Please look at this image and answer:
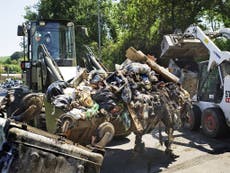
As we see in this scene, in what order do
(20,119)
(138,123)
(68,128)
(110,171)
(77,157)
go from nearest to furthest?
(77,157) < (20,119) < (68,128) < (138,123) < (110,171)

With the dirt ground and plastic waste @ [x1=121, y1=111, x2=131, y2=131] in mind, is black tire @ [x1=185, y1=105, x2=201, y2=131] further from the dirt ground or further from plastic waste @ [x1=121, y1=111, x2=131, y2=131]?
plastic waste @ [x1=121, y1=111, x2=131, y2=131]

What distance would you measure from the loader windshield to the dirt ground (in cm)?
295

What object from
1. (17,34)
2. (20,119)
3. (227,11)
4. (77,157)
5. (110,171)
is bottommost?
(110,171)

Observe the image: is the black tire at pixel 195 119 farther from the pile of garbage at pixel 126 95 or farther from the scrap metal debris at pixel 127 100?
the pile of garbage at pixel 126 95

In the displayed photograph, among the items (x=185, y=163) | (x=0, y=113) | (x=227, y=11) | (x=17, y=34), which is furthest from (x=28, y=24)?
(x=227, y=11)

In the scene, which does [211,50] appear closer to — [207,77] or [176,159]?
[207,77]

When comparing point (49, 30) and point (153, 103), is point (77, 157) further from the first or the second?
point (49, 30)

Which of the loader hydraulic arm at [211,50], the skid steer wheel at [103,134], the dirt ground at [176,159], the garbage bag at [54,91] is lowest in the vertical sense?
the dirt ground at [176,159]

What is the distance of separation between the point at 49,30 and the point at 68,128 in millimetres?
5201

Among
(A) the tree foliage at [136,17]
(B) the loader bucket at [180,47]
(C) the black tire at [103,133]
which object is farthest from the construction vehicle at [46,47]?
(A) the tree foliage at [136,17]

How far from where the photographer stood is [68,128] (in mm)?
4793

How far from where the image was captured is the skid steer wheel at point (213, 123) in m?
8.00

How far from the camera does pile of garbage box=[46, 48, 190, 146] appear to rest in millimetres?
5328

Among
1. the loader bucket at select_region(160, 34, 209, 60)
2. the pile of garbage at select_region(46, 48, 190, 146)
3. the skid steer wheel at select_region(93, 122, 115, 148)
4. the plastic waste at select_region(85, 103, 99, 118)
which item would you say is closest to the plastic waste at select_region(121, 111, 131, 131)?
the pile of garbage at select_region(46, 48, 190, 146)
